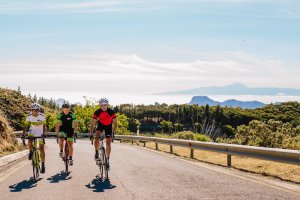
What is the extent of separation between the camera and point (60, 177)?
11.1 metres

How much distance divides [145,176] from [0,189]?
380 centimetres

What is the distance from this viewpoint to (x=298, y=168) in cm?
1208

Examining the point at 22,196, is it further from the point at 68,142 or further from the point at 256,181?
the point at 256,181

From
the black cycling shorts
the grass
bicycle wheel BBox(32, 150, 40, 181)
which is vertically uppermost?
the black cycling shorts

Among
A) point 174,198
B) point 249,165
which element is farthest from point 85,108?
point 174,198

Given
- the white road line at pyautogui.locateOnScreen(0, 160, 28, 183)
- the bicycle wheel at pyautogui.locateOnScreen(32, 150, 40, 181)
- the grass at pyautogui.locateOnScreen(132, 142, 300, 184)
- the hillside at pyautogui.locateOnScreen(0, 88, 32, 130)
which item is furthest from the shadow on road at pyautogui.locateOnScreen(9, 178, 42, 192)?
the hillside at pyautogui.locateOnScreen(0, 88, 32, 130)

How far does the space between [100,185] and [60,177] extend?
6.20 ft

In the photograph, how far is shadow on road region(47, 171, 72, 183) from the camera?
10.6 m

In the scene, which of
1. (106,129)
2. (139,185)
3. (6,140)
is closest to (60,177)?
(106,129)

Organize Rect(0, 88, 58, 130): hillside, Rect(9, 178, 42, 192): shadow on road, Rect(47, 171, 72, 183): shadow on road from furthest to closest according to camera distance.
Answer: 1. Rect(0, 88, 58, 130): hillside
2. Rect(47, 171, 72, 183): shadow on road
3. Rect(9, 178, 42, 192): shadow on road

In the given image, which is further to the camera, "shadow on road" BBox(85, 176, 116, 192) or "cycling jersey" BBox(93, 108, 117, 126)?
"cycling jersey" BBox(93, 108, 117, 126)

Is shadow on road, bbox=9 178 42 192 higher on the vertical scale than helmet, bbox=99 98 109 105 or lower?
lower

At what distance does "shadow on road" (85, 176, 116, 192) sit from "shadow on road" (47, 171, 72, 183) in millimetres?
891

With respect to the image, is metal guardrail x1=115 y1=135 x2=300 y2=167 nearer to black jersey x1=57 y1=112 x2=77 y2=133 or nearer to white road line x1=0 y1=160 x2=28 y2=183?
black jersey x1=57 y1=112 x2=77 y2=133
